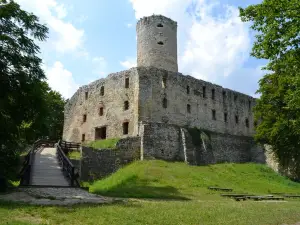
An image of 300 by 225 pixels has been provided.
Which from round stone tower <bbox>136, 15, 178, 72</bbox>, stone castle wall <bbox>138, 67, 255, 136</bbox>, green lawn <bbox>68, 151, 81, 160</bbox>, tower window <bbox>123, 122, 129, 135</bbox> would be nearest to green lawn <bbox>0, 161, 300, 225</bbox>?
green lawn <bbox>68, 151, 81, 160</bbox>

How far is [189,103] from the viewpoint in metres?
37.8

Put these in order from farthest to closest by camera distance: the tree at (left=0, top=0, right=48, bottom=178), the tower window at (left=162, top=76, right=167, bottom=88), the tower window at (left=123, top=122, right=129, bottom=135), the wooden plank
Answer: the tower window at (left=162, top=76, right=167, bottom=88) < the tower window at (left=123, top=122, right=129, bottom=135) < the wooden plank < the tree at (left=0, top=0, right=48, bottom=178)

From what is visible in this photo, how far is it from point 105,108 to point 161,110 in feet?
19.8

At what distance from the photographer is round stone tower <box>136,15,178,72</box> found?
4034 cm

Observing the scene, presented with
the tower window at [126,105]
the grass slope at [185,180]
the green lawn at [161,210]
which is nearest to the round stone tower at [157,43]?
the tower window at [126,105]

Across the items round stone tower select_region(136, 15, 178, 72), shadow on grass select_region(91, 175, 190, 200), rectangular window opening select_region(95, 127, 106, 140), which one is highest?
round stone tower select_region(136, 15, 178, 72)

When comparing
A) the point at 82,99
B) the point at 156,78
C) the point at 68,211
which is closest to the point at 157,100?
the point at 156,78

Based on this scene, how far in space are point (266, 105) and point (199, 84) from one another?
8.08 meters

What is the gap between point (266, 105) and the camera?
1346 inches

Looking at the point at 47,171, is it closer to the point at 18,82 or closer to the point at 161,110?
the point at 18,82

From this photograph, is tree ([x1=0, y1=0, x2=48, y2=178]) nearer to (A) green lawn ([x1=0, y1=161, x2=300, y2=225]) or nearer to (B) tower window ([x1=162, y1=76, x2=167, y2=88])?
(A) green lawn ([x1=0, y1=161, x2=300, y2=225])

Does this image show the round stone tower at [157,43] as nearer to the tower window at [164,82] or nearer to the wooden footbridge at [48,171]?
the tower window at [164,82]

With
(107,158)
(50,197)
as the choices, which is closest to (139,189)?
(50,197)

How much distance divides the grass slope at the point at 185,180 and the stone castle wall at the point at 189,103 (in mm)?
6736
